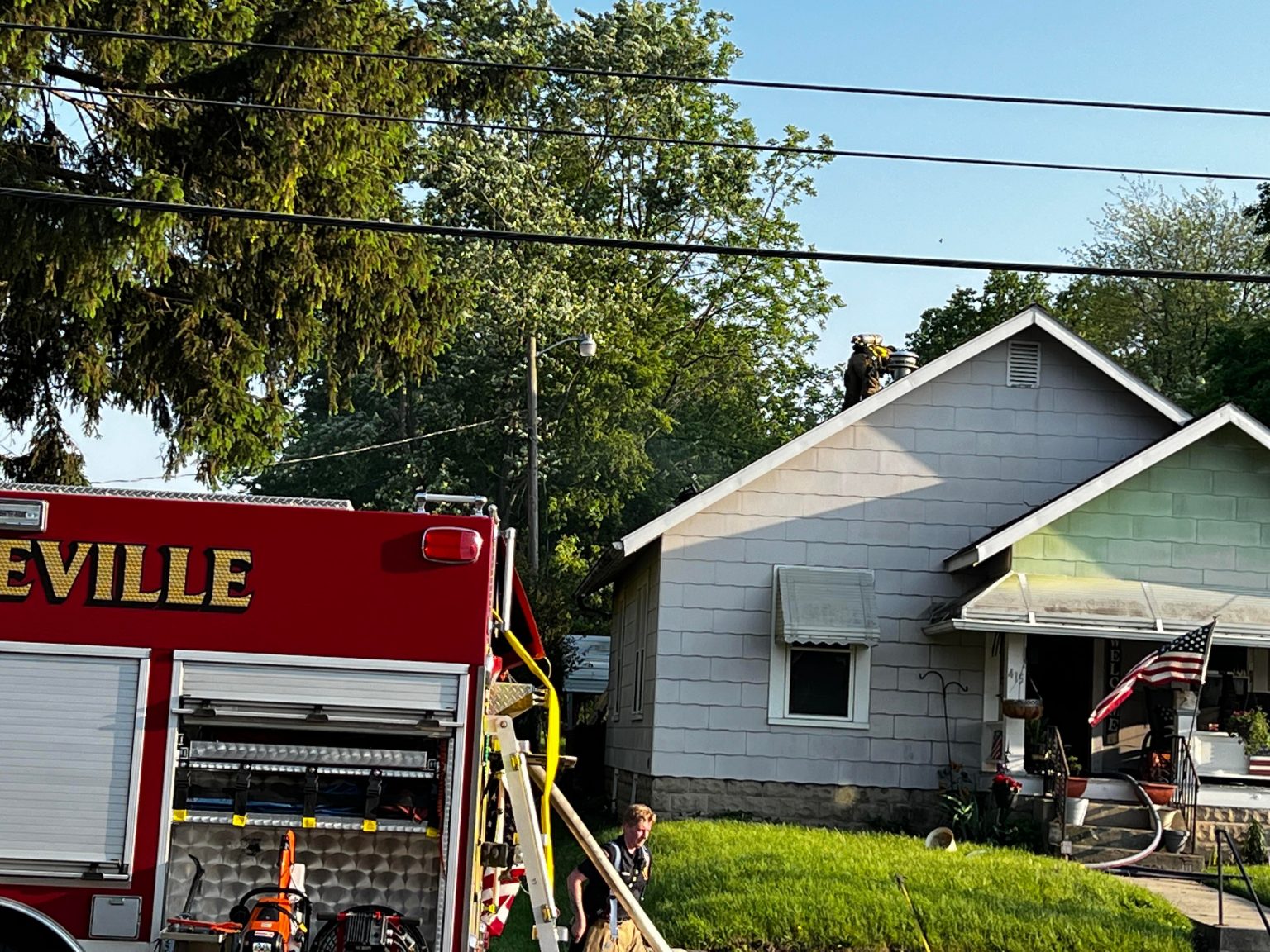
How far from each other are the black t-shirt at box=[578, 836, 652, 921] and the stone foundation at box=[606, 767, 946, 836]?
10718mm

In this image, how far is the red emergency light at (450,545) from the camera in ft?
26.7

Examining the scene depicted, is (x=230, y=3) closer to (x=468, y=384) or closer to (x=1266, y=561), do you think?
(x=1266, y=561)

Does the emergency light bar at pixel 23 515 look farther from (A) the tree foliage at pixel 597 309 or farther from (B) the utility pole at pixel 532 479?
(A) the tree foliage at pixel 597 309

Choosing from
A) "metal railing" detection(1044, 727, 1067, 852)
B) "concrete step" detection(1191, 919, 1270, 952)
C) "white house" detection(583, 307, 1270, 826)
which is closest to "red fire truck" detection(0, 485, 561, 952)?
"concrete step" detection(1191, 919, 1270, 952)

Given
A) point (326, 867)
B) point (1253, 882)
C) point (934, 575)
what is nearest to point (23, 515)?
point (326, 867)

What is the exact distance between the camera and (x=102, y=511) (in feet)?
26.5

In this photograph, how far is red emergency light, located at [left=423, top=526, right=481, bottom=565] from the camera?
8.13 metres

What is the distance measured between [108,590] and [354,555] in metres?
1.23

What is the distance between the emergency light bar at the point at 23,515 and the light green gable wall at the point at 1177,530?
13.6m

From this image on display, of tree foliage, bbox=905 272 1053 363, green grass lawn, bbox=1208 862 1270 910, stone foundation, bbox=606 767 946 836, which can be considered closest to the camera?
green grass lawn, bbox=1208 862 1270 910

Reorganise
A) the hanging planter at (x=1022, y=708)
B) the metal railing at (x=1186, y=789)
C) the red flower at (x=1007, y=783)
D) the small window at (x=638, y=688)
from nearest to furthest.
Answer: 1. the metal railing at (x=1186, y=789)
2. the red flower at (x=1007, y=783)
3. the hanging planter at (x=1022, y=708)
4. the small window at (x=638, y=688)

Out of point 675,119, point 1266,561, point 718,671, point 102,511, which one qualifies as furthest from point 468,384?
point 102,511

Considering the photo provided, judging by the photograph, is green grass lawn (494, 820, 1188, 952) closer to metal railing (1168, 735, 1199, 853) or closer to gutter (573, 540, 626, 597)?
metal railing (1168, 735, 1199, 853)

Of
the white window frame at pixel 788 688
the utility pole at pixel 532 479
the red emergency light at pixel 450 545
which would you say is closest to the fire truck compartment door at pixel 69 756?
the red emergency light at pixel 450 545
